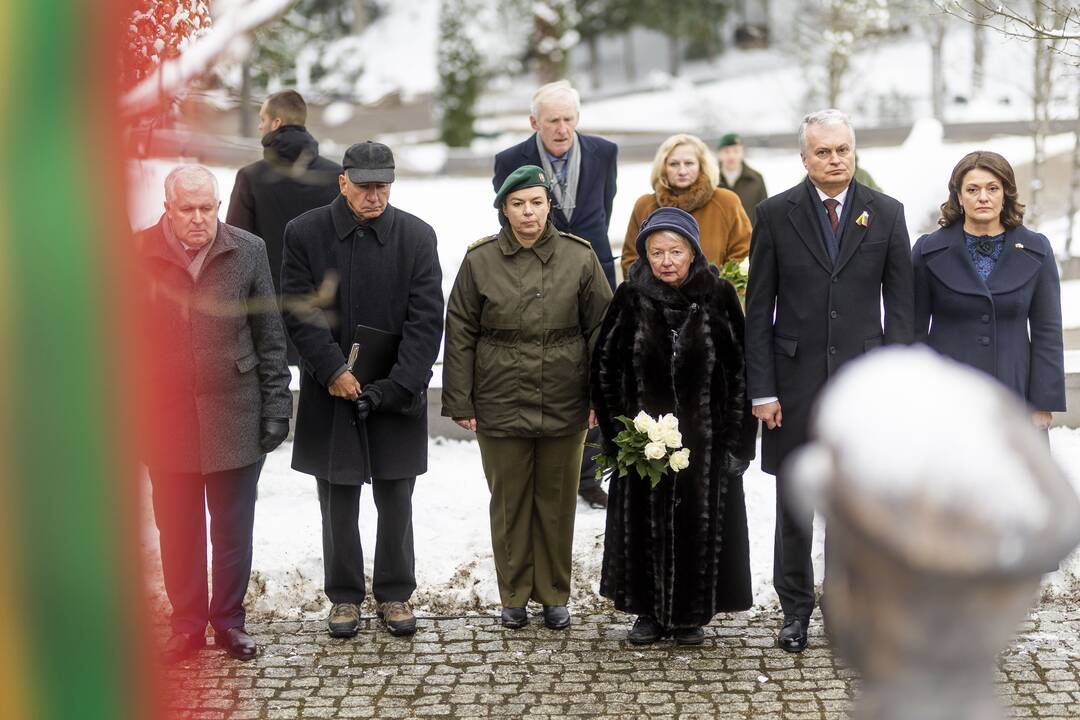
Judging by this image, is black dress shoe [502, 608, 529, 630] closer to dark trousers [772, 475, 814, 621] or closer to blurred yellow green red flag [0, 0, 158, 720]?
dark trousers [772, 475, 814, 621]

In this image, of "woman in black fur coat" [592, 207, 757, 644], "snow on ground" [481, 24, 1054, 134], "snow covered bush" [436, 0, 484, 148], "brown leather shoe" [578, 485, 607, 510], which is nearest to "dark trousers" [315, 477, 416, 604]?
"woman in black fur coat" [592, 207, 757, 644]

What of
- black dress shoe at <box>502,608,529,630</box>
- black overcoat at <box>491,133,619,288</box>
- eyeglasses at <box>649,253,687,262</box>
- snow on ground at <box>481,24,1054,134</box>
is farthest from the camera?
snow on ground at <box>481,24,1054,134</box>

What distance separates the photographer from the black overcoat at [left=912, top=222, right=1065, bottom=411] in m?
5.66

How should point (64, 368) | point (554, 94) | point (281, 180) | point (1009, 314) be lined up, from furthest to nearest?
1. point (281, 180)
2. point (554, 94)
3. point (1009, 314)
4. point (64, 368)

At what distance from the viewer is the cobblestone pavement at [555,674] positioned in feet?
17.0

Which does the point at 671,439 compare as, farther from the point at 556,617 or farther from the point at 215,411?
the point at 215,411

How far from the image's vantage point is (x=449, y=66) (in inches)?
1641

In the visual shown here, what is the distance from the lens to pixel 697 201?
278 inches

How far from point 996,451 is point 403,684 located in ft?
14.0

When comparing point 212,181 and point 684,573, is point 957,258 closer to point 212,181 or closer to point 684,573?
point 684,573

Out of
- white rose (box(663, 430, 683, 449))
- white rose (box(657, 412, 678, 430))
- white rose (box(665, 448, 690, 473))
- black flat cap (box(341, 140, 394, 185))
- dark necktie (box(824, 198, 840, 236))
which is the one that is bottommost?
white rose (box(665, 448, 690, 473))

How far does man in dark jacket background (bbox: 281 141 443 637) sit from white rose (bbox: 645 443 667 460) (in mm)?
1038

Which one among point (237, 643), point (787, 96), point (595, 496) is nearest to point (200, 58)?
point (237, 643)

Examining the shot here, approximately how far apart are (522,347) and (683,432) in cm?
77
